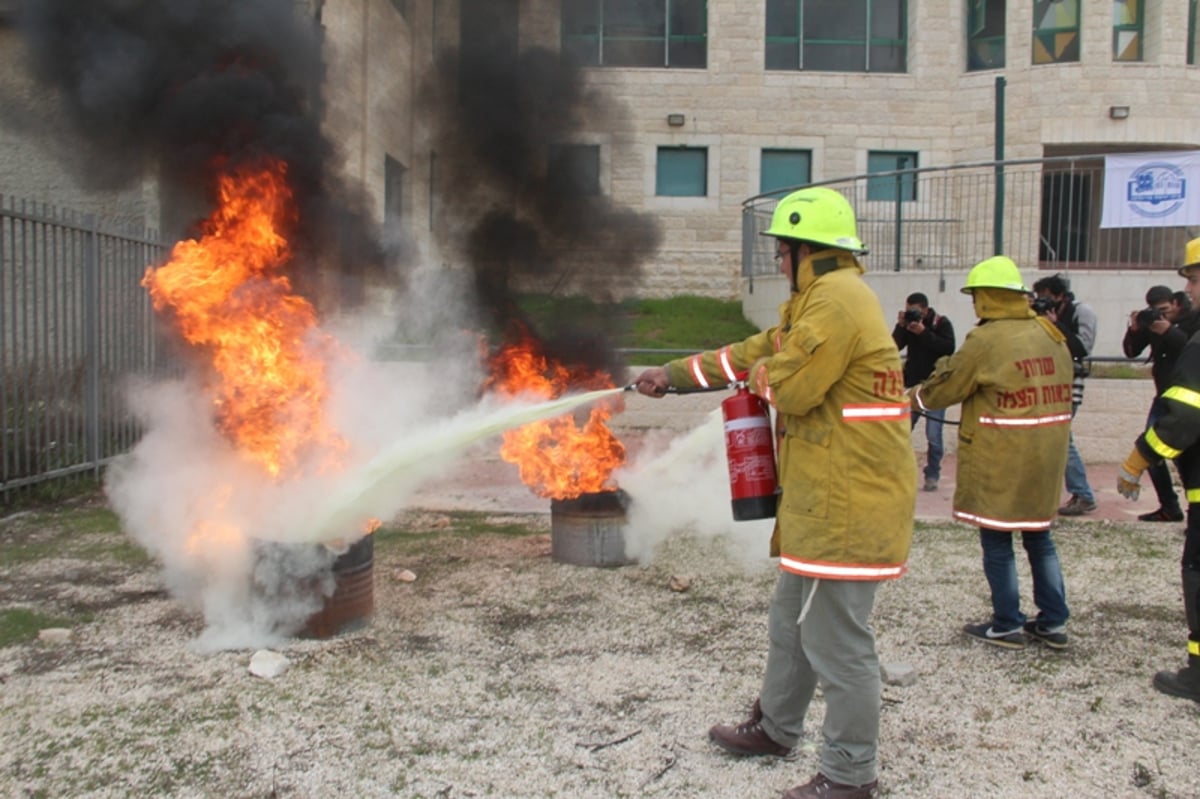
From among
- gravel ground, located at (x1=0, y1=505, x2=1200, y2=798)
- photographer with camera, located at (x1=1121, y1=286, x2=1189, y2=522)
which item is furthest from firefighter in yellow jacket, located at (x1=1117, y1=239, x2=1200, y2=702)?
photographer with camera, located at (x1=1121, y1=286, x2=1189, y2=522)

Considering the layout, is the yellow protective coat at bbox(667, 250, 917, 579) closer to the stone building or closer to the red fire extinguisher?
the red fire extinguisher

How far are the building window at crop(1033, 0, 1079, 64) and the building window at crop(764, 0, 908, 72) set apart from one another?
244 cm

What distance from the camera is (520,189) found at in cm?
791

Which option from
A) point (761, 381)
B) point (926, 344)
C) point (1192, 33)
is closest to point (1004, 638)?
point (761, 381)

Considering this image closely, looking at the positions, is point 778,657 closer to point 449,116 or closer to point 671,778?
point 671,778

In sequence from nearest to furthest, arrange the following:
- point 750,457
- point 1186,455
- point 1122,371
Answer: point 750,457
point 1186,455
point 1122,371

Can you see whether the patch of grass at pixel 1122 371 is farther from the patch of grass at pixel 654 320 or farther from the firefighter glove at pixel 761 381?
the firefighter glove at pixel 761 381

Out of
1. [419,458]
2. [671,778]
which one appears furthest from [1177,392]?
[419,458]

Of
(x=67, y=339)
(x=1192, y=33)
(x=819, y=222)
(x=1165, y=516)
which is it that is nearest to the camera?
(x=819, y=222)

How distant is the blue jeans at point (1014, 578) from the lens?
4.36 m

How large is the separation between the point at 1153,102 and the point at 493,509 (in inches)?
645

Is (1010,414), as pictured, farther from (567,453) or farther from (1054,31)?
(1054,31)

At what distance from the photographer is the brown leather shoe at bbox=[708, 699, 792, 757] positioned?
3.30 meters

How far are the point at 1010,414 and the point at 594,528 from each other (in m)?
2.51
